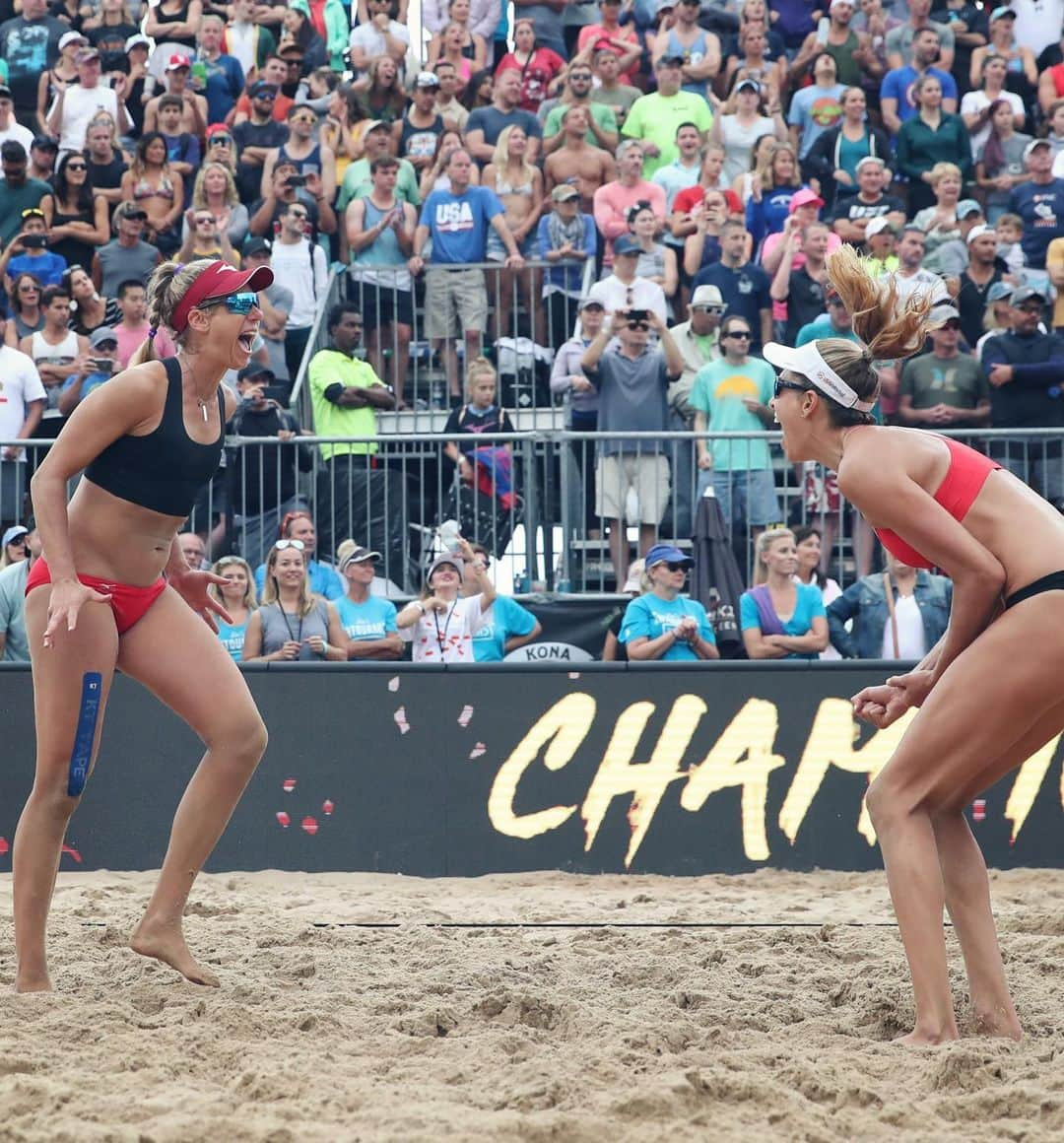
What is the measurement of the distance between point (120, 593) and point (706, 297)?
7.64 meters

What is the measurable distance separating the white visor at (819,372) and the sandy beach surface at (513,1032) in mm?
1788

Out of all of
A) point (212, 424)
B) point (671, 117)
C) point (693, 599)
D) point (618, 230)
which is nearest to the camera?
point (212, 424)

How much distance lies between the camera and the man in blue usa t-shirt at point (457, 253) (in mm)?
13016

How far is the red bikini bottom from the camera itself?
5.22 meters

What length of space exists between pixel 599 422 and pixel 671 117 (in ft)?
13.3

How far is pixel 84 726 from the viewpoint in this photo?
5.16 metres

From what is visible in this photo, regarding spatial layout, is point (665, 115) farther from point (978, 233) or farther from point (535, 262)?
point (978, 233)

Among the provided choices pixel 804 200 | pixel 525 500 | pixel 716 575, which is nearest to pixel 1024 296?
pixel 804 200

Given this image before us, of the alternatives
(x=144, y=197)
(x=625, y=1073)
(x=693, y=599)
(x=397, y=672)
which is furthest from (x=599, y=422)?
(x=625, y=1073)

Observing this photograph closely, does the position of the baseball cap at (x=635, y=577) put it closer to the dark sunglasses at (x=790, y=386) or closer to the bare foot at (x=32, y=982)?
the dark sunglasses at (x=790, y=386)

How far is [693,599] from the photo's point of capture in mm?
10383

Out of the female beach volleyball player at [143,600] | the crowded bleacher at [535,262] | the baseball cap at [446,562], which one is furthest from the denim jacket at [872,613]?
the female beach volleyball player at [143,600]

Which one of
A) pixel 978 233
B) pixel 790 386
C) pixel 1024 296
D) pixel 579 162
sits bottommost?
pixel 790 386

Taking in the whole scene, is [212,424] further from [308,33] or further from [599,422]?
[308,33]
